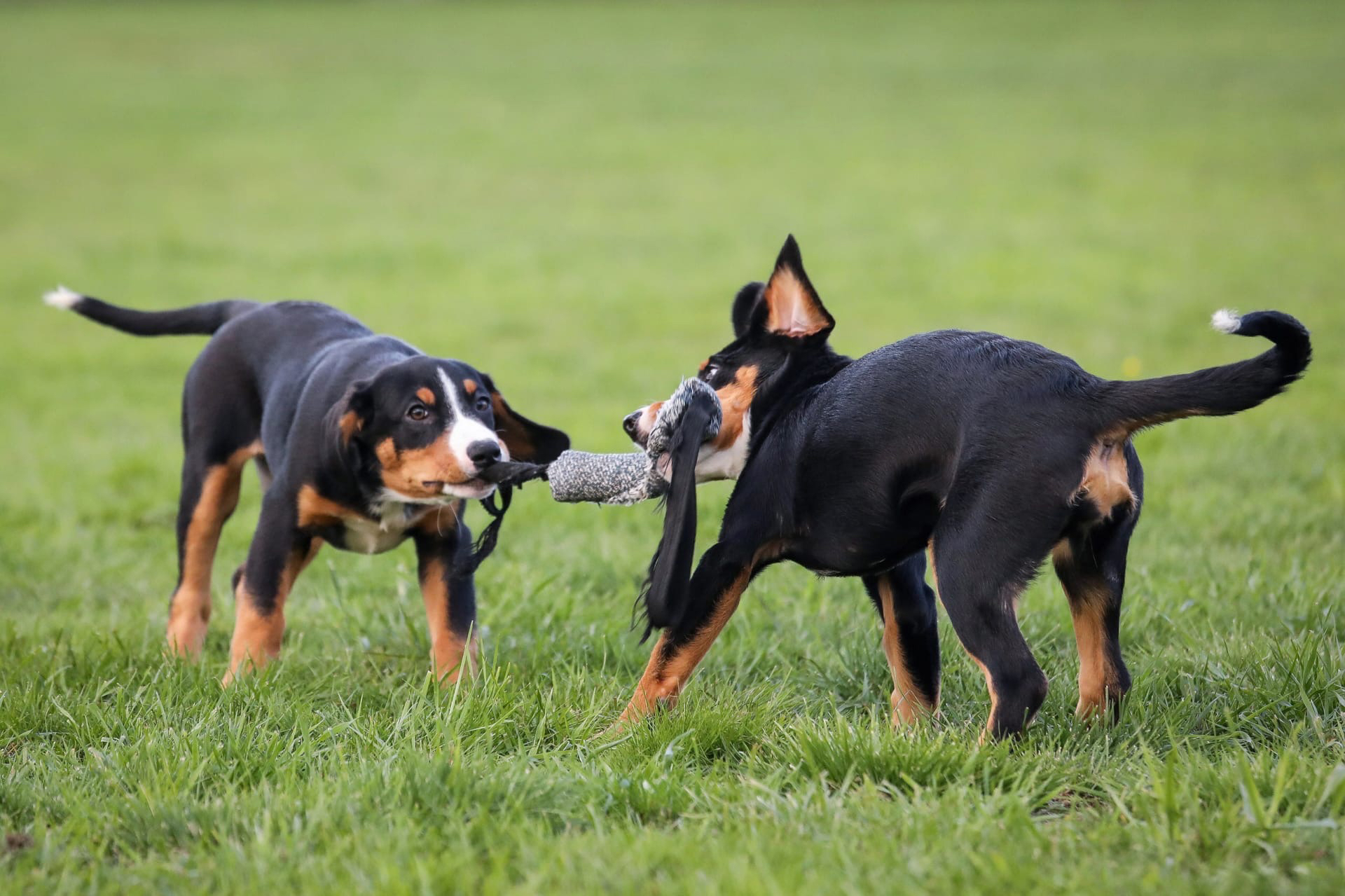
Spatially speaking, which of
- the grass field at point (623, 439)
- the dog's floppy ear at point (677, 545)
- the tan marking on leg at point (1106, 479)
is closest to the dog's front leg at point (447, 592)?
the grass field at point (623, 439)

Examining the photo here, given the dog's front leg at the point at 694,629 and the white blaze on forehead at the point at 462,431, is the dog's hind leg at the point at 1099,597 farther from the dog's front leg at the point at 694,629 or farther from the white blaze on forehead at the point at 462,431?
the white blaze on forehead at the point at 462,431

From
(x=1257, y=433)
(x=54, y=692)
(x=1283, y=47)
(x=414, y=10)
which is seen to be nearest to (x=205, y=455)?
(x=54, y=692)

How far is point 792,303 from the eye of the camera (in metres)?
4.24

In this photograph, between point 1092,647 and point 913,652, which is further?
point 913,652

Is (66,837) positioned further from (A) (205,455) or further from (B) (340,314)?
(B) (340,314)

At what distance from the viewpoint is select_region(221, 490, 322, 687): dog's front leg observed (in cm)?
454

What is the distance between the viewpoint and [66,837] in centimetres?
315

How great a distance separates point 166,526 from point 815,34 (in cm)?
2939

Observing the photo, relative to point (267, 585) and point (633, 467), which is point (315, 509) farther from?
point (633, 467)

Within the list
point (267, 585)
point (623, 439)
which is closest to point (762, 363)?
point (267, 585)

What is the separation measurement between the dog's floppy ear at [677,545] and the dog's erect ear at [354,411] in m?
1.15

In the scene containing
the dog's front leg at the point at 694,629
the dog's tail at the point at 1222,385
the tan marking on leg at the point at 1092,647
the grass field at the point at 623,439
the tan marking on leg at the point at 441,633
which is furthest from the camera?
the tan marking on leg at the point at 441,633

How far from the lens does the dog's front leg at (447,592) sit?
451 centimetres

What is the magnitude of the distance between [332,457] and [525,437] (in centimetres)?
73
